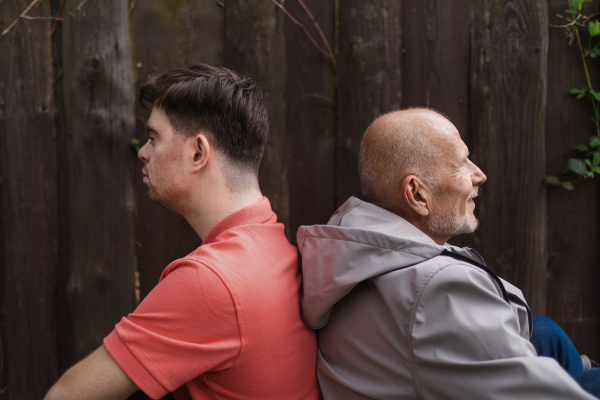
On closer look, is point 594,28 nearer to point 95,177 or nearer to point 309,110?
point 309,110

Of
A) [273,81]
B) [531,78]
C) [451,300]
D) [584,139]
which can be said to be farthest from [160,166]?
[584,139]

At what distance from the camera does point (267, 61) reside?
2299mm

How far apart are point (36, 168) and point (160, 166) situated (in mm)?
926

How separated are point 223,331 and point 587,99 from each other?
7.17 ft

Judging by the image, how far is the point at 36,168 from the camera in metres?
2.29

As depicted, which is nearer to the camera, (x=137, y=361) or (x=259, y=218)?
(x=137, y=361)

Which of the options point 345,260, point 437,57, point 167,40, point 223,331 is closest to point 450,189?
point 345,260

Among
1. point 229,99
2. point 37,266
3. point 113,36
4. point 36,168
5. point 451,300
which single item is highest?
point 113,36

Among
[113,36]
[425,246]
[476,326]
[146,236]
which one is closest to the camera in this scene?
[476,326]

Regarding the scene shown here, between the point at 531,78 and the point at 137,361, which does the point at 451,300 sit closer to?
the point at 137,361

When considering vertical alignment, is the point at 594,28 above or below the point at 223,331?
above

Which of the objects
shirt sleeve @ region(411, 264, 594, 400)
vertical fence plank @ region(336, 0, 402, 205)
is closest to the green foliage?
vertical fence plank @ region(336, 0, 402, 205)

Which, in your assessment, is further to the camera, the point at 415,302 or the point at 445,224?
the point at 445,224

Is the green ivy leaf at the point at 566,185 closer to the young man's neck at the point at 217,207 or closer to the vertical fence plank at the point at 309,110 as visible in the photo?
the vertical fence plank at the point at 309,110
